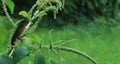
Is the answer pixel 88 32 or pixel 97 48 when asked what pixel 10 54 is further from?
pixel 88 32

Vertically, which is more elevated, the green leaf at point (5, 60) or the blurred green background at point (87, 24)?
the green leaf at point (5, 60)

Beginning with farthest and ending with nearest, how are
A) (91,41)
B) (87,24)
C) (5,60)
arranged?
1. (87,24)
2. (91,41)
3. (5,60)

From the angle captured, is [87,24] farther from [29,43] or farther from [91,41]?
[29,43]

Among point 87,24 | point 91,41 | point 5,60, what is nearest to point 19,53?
point 5,60

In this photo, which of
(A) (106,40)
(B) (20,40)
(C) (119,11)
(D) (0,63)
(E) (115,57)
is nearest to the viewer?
(D) (0,63)

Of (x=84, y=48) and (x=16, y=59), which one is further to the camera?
(x=84, y=48)

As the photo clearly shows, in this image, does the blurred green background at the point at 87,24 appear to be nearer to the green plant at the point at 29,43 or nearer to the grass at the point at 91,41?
the grass at the point at 91,41

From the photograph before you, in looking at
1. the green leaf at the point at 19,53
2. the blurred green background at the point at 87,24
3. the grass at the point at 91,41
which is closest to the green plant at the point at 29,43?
the green leaf at the point at 19,53

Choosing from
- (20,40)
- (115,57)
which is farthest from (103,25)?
(20,40)
